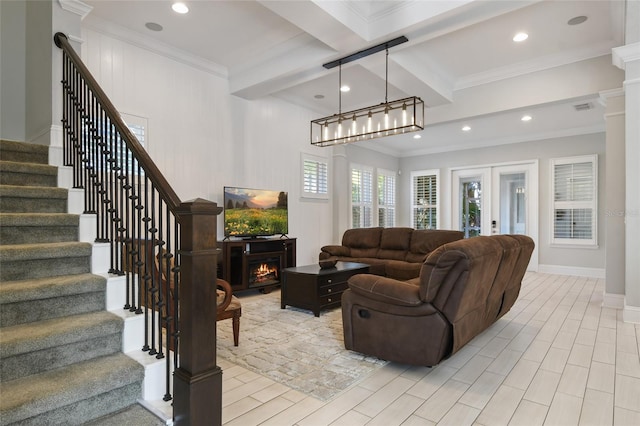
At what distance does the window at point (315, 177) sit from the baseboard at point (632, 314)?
476 cm

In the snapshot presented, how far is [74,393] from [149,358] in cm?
37

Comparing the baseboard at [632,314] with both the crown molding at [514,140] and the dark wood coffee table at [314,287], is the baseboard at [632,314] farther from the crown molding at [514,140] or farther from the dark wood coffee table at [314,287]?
the crown molding at [514,140]

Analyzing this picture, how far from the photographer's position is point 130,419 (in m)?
1.71

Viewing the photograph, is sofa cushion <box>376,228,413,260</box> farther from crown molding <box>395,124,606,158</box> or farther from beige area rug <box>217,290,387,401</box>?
crown molding <box>395,124,606,158</box>

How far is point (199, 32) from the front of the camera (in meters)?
4.36

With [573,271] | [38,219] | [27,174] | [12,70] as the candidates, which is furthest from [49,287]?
[573,271]

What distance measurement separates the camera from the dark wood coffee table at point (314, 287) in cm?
423

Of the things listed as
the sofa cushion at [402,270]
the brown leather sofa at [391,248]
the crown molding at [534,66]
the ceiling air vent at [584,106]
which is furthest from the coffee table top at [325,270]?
the ceiling air vent at [584,106]

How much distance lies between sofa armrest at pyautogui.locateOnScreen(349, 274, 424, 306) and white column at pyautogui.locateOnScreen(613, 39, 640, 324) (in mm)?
3037

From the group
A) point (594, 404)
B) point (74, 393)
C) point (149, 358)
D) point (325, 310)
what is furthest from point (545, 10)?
point (74, 393)

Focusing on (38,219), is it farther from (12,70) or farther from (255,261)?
(255,261)

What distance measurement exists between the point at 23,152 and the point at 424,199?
28.6 feet

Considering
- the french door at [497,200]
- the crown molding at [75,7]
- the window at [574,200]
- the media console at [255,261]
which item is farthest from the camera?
the french door at [497,200]

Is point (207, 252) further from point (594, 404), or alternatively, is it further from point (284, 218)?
point (284, 218)
